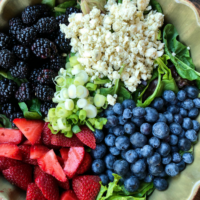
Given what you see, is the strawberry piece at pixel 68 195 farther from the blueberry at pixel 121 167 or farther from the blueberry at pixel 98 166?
the blueberry at pixel 121 167

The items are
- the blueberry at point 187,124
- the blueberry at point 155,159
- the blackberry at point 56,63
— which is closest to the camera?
the blueberry at point 155,159

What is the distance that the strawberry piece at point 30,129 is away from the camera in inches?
50.6

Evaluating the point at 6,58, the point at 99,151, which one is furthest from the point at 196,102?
the point at 6,58

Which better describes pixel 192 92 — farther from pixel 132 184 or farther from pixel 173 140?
pixel 132 184

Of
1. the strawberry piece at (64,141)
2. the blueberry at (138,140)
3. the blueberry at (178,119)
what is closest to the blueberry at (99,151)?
the strawberry piece at (64,141)

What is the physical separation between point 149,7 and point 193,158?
43.5 inches

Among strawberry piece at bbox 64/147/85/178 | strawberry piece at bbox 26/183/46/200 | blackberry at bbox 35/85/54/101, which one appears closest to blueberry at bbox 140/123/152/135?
strawberry piece at bbox 64/147/85/178

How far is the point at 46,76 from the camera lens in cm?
128

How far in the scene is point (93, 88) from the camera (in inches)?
51.3

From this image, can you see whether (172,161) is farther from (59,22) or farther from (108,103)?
(59,22)

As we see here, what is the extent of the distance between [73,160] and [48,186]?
22cm

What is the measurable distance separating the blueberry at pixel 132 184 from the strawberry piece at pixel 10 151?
73 cm

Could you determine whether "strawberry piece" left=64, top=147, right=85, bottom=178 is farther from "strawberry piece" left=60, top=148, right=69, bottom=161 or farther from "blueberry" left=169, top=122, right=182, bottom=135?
"blueberry" left=169, top=122, right=182, bottom=135

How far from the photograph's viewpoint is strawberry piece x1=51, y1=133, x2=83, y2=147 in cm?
128
